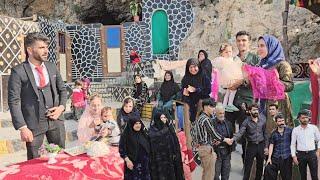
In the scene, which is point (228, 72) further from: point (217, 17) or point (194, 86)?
point (217, 17)

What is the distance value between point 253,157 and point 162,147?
3.77 ft

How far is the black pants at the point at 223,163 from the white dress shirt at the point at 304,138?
0.71 m

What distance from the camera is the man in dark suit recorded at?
3527 mm

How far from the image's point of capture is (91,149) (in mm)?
4609

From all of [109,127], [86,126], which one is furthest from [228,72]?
[86,126]

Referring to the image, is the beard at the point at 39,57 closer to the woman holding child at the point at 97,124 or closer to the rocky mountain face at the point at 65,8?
the woman holding child at the point at 97,124

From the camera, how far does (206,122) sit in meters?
4.50

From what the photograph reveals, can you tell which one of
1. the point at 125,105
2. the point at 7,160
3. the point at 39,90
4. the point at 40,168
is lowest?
the point at 7,160

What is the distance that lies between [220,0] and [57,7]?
7.94 metres

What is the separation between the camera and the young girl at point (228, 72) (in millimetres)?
5066

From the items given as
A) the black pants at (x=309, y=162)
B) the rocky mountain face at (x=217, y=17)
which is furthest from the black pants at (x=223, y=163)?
the rocky mountain face at (x=217, y=17)

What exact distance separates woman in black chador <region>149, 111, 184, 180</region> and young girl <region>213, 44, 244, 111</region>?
1.15m

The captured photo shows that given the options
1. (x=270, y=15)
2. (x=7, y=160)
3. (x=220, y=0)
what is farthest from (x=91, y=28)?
(x=7, y=160)

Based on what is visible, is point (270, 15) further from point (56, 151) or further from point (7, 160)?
point (56, 151)
